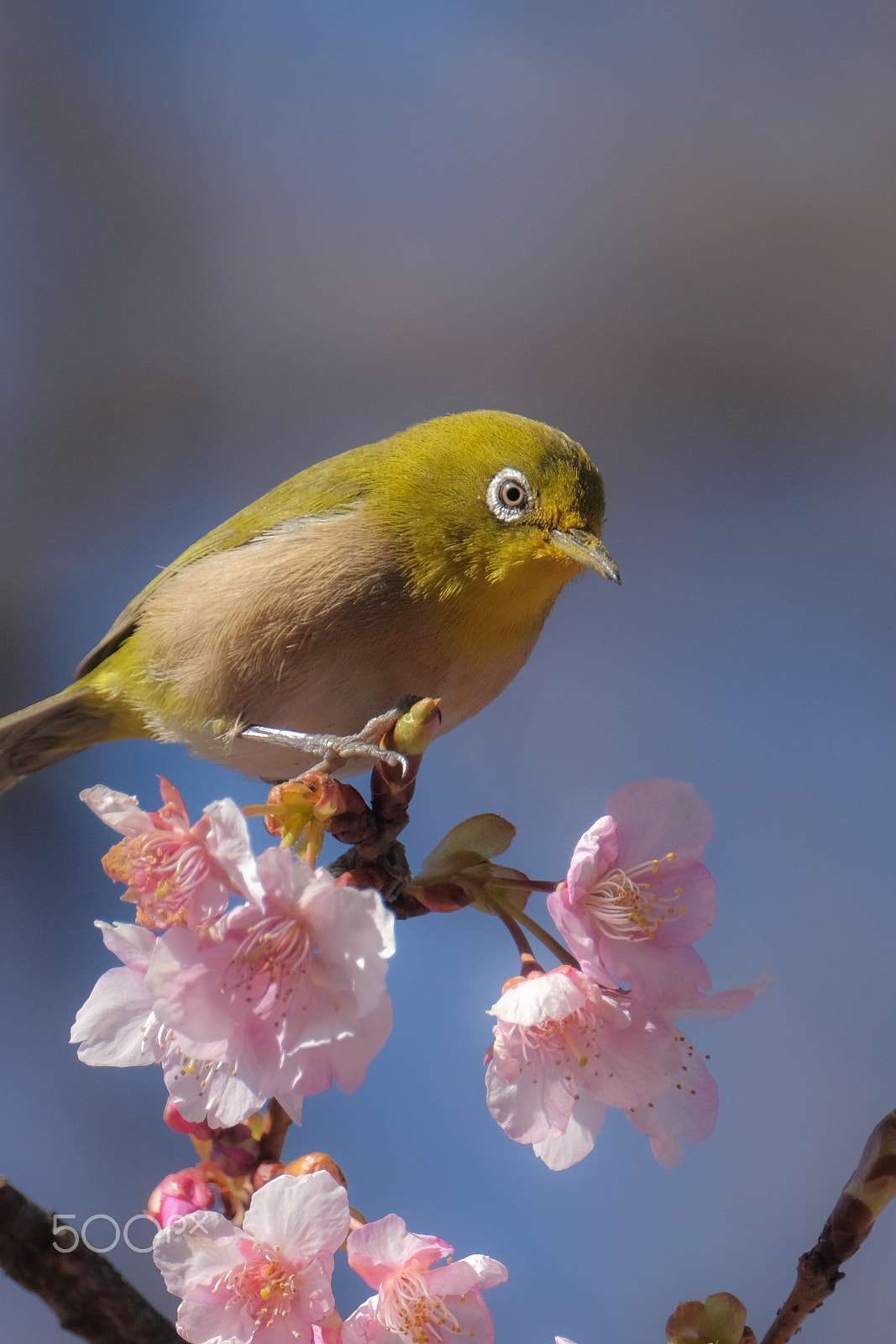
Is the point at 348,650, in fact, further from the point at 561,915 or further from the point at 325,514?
the point at 561,915

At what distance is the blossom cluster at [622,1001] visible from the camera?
45.9 inches

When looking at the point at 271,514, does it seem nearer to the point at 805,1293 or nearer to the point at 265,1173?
the point at 265,1173

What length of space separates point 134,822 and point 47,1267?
47cm

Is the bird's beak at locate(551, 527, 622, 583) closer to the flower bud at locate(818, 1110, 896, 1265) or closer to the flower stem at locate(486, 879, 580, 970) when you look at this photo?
the flower stem at locate(486, 879, 580, 970)

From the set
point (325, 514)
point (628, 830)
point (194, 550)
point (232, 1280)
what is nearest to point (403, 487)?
point (325, 514)

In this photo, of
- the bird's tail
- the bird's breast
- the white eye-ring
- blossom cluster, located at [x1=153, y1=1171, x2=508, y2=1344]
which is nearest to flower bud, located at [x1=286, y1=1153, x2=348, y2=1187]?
blossom cluster, located at [x1=153, y1=1171, x2=508, y2=1344]

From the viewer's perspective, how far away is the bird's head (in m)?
2.00

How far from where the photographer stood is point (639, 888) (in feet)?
4.05

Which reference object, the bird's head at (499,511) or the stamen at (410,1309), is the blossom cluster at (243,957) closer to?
the stamen at (410,1309)

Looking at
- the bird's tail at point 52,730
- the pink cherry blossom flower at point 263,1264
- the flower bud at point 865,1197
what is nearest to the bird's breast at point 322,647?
the bird's tail at point 52,730

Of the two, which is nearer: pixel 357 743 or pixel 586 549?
pixel 357 743

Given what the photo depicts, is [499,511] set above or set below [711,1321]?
above

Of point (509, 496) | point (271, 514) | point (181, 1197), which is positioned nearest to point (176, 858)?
point (181, 1197)

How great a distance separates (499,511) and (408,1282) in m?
1.38
